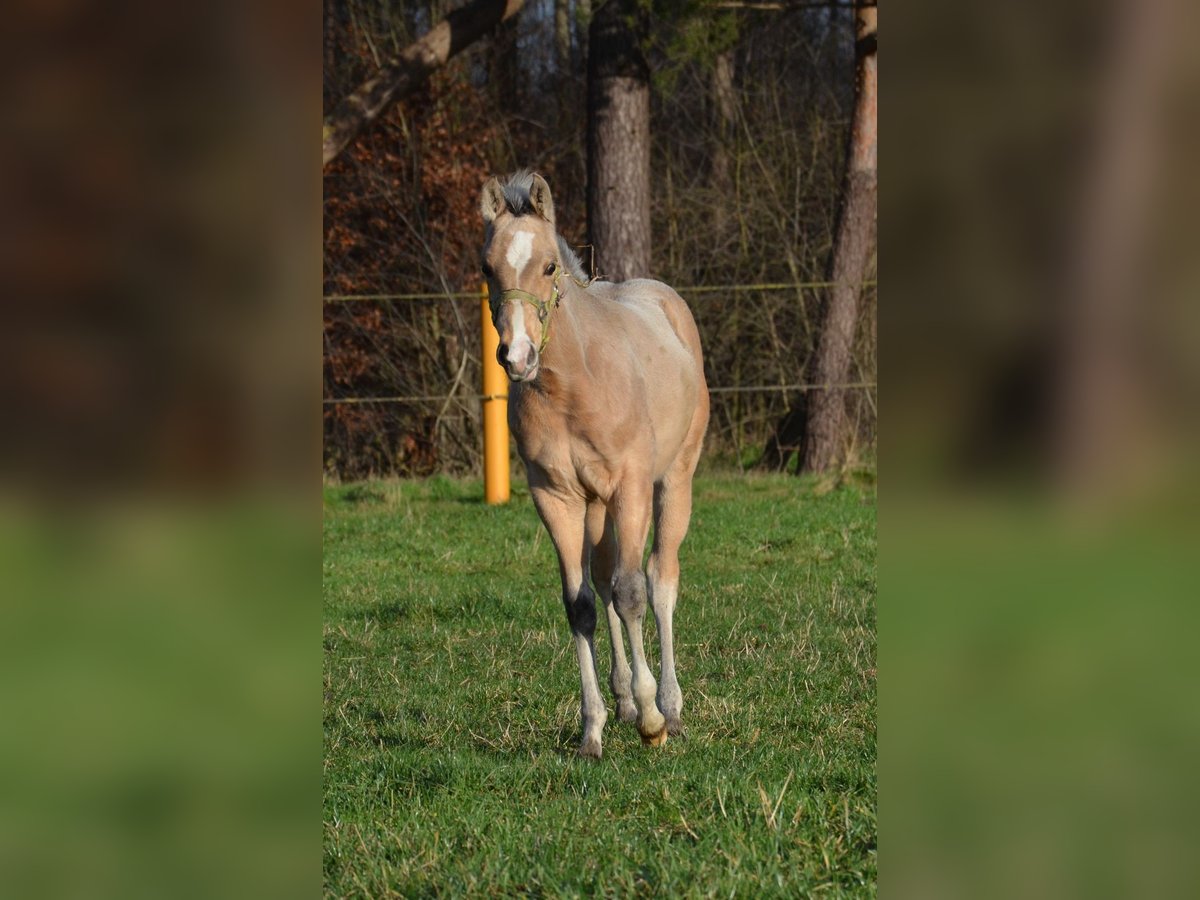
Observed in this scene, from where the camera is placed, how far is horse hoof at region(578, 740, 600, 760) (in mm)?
4500

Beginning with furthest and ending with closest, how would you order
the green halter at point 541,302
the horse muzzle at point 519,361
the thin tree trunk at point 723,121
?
1. the thin tree trunk at point 723,121
2. the green halter at point 541,302
3. the horse muzzle at point 519,361

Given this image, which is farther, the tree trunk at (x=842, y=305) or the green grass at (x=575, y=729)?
the tree trunk at (x=842, y=305)

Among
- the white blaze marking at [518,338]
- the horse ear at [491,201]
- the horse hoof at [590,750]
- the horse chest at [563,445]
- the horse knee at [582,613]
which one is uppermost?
the horse ear at [491,201]

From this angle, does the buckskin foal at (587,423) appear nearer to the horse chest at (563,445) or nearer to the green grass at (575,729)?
the horse chest at (563,445)

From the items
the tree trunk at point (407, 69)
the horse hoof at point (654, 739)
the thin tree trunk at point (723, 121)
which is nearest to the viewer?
the horse hoof at point (654, 739)

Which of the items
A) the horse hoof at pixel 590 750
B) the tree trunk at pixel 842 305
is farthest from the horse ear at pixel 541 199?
the tree trunk at pixel 842 305

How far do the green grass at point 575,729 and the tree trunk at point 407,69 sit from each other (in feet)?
13.2

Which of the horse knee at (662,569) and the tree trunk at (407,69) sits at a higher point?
the tree trunk at (407,69)
